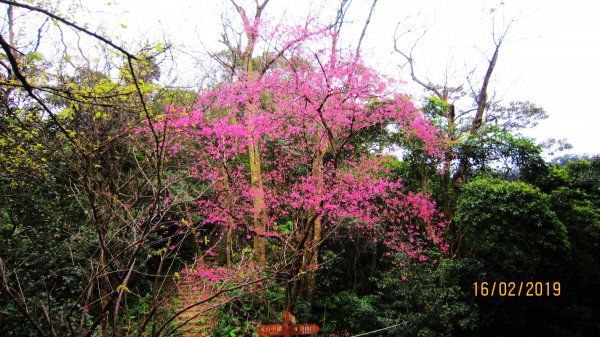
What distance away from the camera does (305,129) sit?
7.62m

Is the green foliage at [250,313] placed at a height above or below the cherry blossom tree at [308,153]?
below

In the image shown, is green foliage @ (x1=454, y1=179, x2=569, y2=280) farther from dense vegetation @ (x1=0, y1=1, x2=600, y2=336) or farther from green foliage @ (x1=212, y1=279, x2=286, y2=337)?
green foliage @ (x1=212, y1=279, x2=286, y2=337)

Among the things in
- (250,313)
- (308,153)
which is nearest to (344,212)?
(308,153)

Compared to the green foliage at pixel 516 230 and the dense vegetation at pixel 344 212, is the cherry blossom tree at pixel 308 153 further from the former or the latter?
the green foliage at pixel 516 230

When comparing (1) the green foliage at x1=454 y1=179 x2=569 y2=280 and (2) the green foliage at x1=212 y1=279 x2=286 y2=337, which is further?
(2) the green foliage at x1=212 y1=279 x2=286 y2=337

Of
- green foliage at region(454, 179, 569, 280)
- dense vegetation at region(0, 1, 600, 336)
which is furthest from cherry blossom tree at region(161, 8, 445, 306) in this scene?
green foliage at region(454, 179, 569, 280)

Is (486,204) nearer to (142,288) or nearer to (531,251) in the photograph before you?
(531,251)

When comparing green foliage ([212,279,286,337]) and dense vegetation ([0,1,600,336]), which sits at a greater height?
dense vegetation ([0,1,600,336])

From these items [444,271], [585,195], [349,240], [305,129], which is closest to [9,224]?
[305,129]

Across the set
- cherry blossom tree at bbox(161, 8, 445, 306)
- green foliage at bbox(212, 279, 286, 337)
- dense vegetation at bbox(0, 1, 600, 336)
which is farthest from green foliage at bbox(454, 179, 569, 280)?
green foliage at bbox(212, 279, 286, 337)

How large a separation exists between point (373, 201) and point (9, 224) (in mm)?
7669

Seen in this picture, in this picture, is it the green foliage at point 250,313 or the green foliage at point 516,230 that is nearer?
the green foliage at point 516,230

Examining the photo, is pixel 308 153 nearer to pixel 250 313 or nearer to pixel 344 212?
pixel 344 212

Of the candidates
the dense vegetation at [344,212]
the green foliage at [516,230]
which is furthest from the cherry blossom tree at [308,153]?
the green foliage at [516,230]
